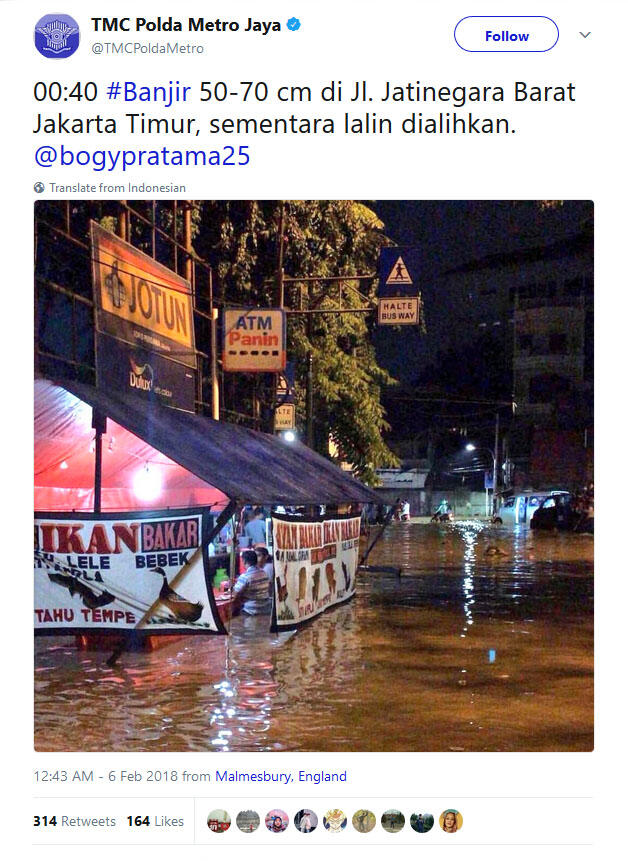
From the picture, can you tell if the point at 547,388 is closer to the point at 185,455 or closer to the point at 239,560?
the point at 239,560

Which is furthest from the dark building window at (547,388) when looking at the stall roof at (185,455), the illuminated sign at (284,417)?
the stall roof at (185,455)

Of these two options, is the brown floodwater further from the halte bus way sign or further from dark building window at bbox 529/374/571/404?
dark building window at bbox 529/374/571/404

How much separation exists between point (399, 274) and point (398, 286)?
4.63ft

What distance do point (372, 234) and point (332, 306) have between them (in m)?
2.35

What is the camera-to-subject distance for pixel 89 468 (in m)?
14.3

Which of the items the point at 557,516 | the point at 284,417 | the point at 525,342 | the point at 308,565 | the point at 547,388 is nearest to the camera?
the point at 308,565
